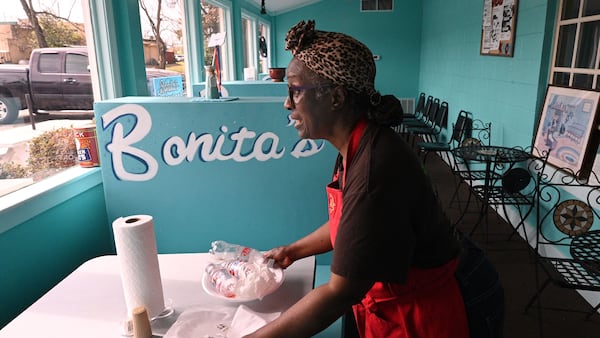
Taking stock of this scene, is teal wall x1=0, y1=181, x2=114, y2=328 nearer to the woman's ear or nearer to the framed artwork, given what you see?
the woman's ear

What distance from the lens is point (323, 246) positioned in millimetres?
1329

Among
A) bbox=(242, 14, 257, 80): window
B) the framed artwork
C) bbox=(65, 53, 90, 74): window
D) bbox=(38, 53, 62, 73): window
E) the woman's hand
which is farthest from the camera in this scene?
bbox=(242, 14, 257, 80): window

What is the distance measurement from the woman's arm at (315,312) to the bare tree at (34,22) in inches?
68.8

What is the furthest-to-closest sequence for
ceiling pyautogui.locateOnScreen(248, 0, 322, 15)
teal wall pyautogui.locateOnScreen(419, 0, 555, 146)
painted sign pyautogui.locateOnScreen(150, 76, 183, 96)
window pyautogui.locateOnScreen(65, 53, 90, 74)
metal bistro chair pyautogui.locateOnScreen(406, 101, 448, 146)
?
1. ceiling pyautogui.locateOnScreen(248, 0, 322, 15)
2. metal bistro chair pyautogui.locateOnScreen(406, 101, 448, 146)
3. teal wall pyautogui.locateOnScreen(419, 0, 555, 146)
4. painted sign pyautogui.locateOnScreen(150, 76, 183, 96)
5. window pyautogui.locateOnScreen(65, 53, 90, 74)

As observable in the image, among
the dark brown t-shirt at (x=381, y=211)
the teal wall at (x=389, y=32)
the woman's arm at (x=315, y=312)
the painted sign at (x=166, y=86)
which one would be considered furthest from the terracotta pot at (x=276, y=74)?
the teal wall at (x=389, y=32)

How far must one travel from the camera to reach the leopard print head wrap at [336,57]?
956mm

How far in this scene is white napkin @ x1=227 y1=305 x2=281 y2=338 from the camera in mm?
1004

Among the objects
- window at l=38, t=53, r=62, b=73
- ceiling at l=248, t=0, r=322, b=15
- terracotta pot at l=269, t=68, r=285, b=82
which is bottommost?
terracotta pot at l=269, t=68, r=285, b=82

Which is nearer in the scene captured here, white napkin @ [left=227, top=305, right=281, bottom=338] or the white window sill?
white napkin @ [left=227, top=305, right=281, bottom=338]

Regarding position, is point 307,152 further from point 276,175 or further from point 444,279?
point 444,279

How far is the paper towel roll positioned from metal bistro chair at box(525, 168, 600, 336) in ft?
5.65

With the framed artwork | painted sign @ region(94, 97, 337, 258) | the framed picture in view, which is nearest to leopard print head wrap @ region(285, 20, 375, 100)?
painted sign @ region(94, 97, 337, 258)

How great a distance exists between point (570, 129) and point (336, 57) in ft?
8.23

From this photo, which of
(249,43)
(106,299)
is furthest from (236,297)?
(249,43)
